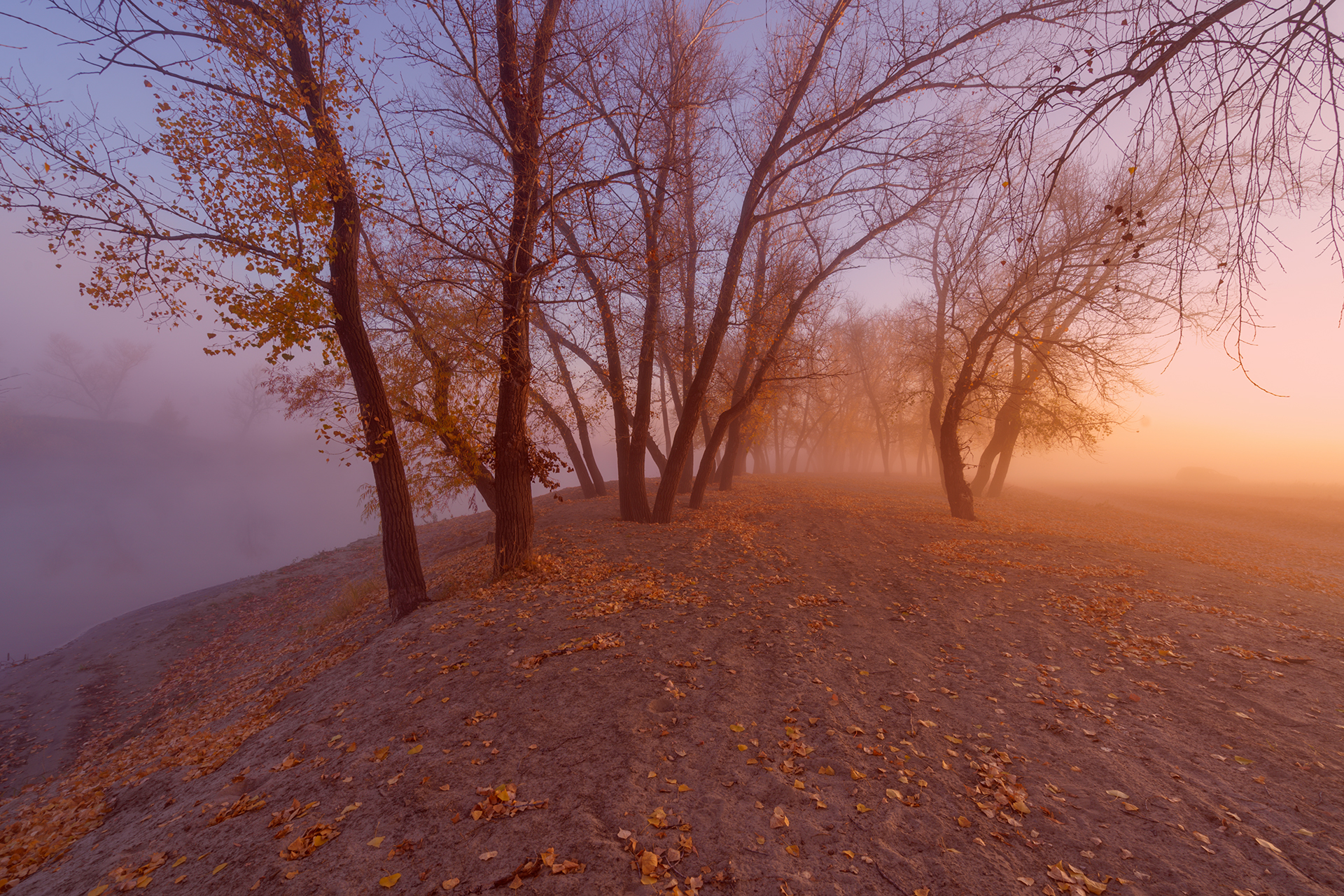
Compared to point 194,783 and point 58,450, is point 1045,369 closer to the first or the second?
point 194,783

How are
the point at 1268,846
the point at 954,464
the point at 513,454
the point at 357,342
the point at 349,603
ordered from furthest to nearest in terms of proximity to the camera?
the point at 954,464 < the point at 349,603 < the point at 513,454 < the point at 357,342 < the point at 1268,846

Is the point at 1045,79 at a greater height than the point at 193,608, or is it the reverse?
the point at 1045,79

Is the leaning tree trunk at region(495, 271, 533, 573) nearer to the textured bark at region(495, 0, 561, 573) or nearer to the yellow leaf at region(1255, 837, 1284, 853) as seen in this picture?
the textured bark at region(495, 0, 561, 573)

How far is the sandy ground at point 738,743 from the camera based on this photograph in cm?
293

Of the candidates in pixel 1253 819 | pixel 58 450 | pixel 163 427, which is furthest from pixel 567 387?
pixel 163 427

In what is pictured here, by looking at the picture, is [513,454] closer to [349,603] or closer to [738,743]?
[349,603]

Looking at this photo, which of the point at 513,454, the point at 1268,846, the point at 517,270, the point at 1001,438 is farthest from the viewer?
the point at 1001,438

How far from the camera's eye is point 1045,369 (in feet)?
32.7

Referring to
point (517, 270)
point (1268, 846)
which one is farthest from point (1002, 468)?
point (517, 270)

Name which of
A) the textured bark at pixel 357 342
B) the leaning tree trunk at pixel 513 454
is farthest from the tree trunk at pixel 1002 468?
the textured bark at pixel 357 342

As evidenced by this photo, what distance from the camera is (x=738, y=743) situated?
4035 mm

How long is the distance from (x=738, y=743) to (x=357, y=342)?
668cm

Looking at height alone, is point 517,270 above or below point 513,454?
above

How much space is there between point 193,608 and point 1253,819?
1829cm
